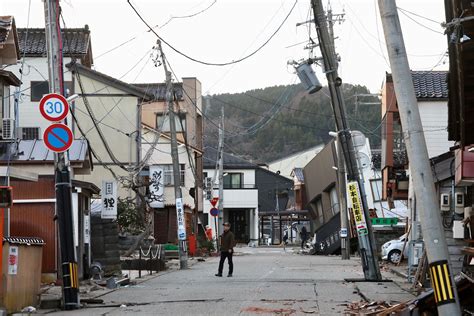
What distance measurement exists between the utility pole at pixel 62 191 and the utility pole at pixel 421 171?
28.0ft

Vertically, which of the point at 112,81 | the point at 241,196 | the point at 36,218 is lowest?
the point at 36,218

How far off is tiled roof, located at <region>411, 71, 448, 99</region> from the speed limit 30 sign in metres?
23.0

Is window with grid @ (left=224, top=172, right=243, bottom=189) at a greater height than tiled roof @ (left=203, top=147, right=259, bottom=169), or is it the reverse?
tiled roof @ (left=203, top=147, right=259, bottom=169)

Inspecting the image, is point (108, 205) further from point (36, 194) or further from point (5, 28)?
point (5, 28)

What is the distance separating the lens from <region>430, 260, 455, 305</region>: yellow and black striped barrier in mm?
9988

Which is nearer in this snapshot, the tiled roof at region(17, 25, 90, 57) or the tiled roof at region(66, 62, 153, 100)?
the tiled roof at region(17, 25, 90, 57)

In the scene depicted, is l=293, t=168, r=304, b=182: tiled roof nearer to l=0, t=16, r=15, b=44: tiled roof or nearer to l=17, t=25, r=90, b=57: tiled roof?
l=17, t=25, r=90, b=57: tiled roof

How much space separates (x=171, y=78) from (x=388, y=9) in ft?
79.5

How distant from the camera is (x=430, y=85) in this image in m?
37.1

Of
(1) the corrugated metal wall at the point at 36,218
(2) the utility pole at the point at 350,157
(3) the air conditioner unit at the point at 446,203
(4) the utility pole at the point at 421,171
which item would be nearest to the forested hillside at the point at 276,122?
(2) the utility pole at the point at 350,157

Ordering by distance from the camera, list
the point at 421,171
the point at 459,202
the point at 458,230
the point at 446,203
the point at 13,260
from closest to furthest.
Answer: the point at 421,171 → the point at 13,260 → the point at 458,230 → the point at 459,202 → the point at 446,203

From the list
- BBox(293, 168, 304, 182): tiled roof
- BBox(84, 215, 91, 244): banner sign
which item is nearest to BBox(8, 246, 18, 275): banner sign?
BBox(84, 215, 91, 244): banner sign

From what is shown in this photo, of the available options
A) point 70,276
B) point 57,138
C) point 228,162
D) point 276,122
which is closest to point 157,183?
point 70,276

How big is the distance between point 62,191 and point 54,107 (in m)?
1.82
